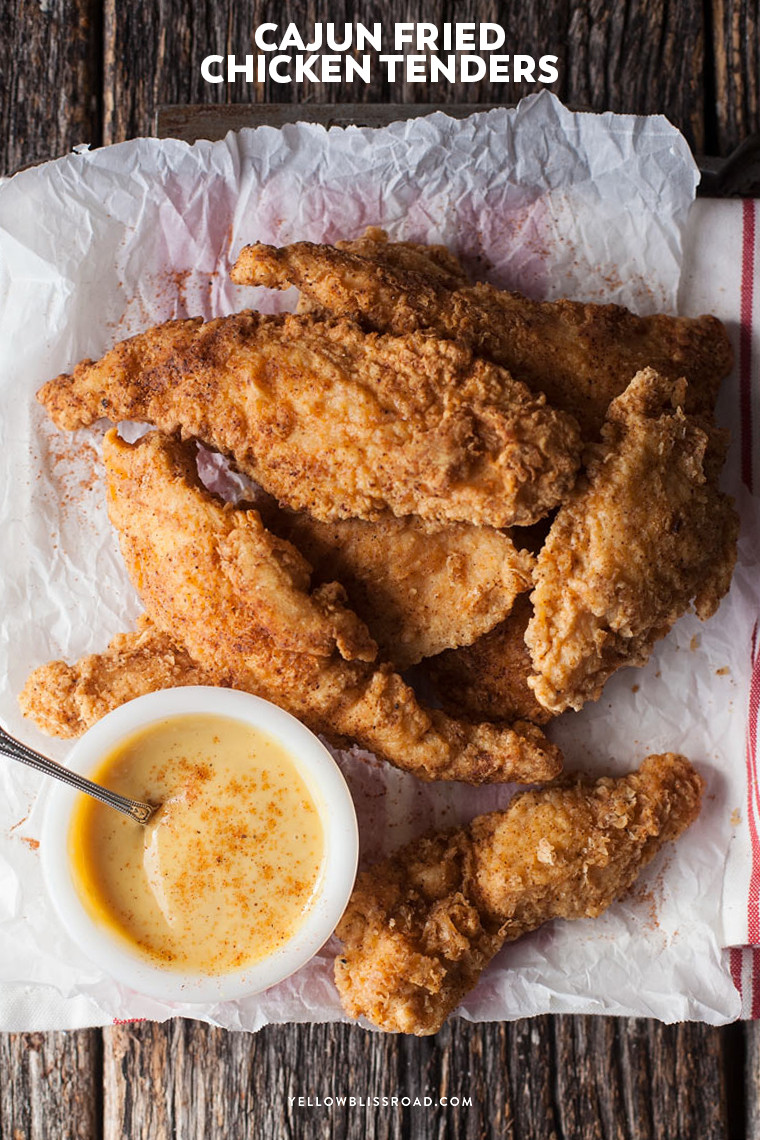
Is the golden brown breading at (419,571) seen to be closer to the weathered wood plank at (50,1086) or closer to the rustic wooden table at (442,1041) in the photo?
the rustic wooden table at (442,1041)

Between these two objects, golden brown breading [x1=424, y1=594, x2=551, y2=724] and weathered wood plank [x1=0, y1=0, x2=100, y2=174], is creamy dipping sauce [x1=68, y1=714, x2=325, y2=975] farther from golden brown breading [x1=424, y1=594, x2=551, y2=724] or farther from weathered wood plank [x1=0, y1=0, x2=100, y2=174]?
weathered wood plank [x1=0, y1=0, x2=100, y2=174]

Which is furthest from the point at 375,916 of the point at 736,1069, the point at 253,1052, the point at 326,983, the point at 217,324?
the point at 217,324

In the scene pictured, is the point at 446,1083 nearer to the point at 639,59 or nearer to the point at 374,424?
the point at 374,424

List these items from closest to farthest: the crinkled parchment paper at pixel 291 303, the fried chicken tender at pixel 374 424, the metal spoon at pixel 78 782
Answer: the fried chicken tender at pixel 374 424 < the metal spoon at pixel 78 782 < the crinkled parchment paper at pixel 291 303

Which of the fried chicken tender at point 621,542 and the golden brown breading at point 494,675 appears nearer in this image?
the fried chicken tender at point 621,542

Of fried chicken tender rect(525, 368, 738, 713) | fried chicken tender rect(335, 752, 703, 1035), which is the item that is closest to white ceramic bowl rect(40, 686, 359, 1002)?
fried chicken tender rect(335, 752, 703, 1035)

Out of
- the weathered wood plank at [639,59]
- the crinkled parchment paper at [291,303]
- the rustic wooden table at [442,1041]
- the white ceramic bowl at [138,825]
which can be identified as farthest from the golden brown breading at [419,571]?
the weathered wood plank at [639,59]
